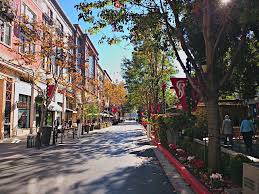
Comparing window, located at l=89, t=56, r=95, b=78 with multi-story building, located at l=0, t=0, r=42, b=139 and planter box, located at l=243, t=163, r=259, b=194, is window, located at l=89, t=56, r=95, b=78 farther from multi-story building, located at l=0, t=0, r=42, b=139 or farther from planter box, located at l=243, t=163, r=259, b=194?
planter box, located at l=243, t=163, r=259, b=194

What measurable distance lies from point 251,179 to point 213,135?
3.46m

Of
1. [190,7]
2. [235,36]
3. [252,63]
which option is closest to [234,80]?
[252,63]

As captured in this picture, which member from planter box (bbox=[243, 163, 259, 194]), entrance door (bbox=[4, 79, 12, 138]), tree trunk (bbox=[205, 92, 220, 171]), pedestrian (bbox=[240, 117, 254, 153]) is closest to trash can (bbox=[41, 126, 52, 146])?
entrance door (bbox=[4, 79, 12, 138])

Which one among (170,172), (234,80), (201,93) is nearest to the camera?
(201,93)

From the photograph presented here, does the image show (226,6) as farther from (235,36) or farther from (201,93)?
(235,36)

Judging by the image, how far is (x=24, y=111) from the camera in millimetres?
31547

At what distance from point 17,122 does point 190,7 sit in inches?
831

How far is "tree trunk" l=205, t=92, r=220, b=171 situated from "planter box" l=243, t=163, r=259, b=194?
298 cm

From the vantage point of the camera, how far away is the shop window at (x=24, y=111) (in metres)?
30.2

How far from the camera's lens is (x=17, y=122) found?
29.5 meters

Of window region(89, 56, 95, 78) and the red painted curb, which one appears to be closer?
the red painted curb

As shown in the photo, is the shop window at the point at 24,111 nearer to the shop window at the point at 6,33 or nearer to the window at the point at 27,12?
the shop window at the point at 6,33

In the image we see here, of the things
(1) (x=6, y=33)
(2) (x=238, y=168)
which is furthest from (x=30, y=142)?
(2) (x=238, y=168)

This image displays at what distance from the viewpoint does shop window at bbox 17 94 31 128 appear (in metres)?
30.2
